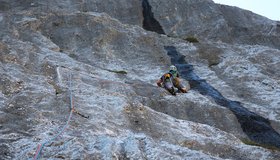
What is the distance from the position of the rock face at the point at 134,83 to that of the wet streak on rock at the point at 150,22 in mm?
103

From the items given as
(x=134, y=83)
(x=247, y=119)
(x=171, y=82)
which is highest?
(x=247, y=119)

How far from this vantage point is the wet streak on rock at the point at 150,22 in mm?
41531

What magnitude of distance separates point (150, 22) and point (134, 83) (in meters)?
18.2

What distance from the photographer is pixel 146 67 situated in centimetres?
3036

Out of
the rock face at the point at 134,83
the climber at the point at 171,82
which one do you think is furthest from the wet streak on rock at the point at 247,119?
the climber at the point at 171,82

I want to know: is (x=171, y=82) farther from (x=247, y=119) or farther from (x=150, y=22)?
(x=150, y=22)

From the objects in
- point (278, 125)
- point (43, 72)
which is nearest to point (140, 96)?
point (43, 72)

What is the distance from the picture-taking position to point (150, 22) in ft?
138

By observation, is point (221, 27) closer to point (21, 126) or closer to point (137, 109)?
point (137, 109)

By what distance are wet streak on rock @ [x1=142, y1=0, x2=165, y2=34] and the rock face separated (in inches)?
4.1

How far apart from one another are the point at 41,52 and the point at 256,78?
1344 centimetres

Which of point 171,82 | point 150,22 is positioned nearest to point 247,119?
point 171,82

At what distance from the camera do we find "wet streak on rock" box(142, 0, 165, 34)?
136 ft

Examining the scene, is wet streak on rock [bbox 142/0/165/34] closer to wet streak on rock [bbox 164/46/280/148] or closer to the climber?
wet streak on rock [bbox 164/46/280/148]
